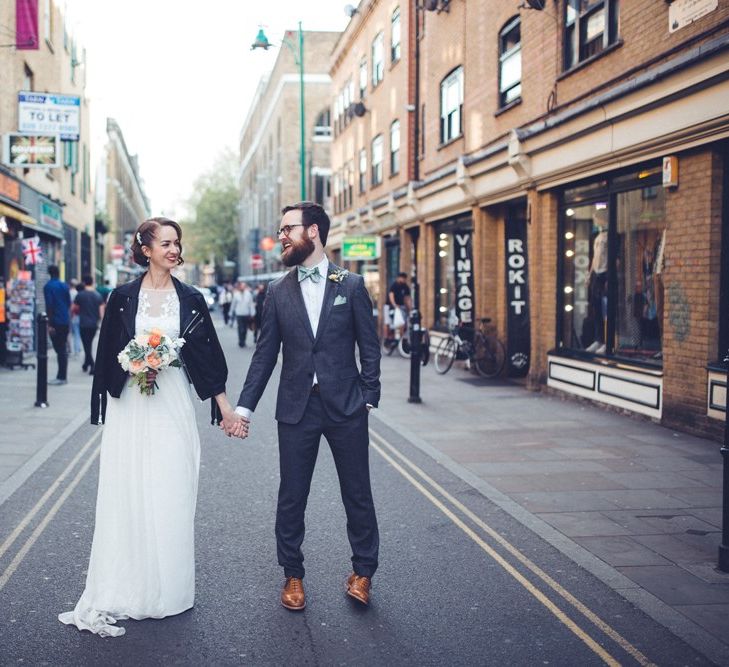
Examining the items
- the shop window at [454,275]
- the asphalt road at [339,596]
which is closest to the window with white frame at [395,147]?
the shop window at [454,275]

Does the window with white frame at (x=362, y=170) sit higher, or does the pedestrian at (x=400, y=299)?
the window with white frame at (x=362, y=170)

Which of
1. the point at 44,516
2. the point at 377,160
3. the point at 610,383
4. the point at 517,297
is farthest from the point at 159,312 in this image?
the point at 377,160

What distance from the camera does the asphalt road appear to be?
12.9 feet

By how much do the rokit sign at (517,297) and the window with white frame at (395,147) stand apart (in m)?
9.41

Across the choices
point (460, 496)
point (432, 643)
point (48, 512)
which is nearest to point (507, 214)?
point (460, 496)

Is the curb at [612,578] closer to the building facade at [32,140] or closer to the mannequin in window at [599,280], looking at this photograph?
the mannequin in window at [599,280]

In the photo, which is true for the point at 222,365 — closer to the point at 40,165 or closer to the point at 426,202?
the point at 40,165

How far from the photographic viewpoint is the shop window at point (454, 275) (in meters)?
17.7

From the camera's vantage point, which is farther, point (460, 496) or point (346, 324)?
point (460, 496)

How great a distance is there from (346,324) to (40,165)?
49.6 ft

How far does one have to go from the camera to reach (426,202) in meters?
21.1

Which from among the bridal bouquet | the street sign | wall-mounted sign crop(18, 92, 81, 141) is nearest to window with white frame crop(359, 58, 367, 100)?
the street sign

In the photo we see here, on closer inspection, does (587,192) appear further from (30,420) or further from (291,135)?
(291,135)

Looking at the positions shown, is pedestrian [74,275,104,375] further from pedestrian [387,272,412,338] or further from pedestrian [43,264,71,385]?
pedestrian [387,272,412,338]
